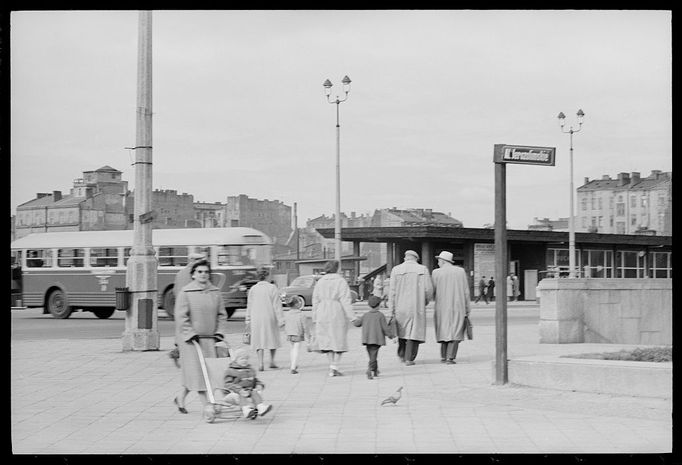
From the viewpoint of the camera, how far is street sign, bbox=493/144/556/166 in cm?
1207

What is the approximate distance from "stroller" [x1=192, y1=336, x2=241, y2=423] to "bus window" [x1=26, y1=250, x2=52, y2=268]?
24.4 meters

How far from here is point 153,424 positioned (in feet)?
32.9

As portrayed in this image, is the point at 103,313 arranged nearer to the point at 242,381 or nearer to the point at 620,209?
the point at 242,381

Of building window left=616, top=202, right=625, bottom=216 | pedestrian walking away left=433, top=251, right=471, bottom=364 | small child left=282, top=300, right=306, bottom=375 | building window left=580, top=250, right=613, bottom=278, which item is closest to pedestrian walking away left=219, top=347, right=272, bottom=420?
small child left=282, top=300, right=306, bottom=375

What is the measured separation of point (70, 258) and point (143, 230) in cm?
1658

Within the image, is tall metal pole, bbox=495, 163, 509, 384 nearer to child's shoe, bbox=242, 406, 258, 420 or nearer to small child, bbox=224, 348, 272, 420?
small child, bbox=224, 348, 272, 420

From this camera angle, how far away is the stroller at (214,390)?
33.2 ft

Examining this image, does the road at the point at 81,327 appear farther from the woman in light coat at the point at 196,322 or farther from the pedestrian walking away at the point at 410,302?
the woman in light coat at the point at 196,322

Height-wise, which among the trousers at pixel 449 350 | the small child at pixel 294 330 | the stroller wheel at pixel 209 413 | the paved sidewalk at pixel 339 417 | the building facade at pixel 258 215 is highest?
the building facade at pixel 258 215

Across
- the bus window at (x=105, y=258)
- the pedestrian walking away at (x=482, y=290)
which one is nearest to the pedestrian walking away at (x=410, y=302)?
the bus window at (x=105, y=258)

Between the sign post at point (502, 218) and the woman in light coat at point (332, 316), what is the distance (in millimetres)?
2422
